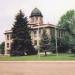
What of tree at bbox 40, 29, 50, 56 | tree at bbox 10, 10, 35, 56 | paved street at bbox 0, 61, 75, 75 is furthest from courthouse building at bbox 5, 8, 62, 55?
paved street at bbox 0, 61, 75, 75

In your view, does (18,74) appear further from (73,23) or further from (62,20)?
(62,20)

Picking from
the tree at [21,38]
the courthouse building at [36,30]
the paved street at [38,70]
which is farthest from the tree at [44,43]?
the paved street at [38,70]

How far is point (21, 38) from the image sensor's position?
40.0 metres

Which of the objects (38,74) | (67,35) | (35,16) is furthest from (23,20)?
(38,74)

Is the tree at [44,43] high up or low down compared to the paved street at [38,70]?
up

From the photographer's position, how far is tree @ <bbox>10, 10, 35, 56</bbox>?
38.0m

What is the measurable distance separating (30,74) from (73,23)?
23.1m

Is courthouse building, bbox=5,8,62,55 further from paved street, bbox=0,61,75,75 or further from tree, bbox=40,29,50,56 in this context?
paved street, bbox=0,61,75,75

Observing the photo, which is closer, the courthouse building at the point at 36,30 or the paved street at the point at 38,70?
the paved street at the point at 38,70

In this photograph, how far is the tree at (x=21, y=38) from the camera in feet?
125

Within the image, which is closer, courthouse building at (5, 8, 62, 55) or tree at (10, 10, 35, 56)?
tree at (10, 10, 35, 56)

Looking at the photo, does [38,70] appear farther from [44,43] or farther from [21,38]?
[21,38]

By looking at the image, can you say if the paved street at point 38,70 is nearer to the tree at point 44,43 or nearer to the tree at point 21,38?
the tree at point 21,38

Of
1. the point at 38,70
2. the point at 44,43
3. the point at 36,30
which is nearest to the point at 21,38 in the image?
the point at 44,43
